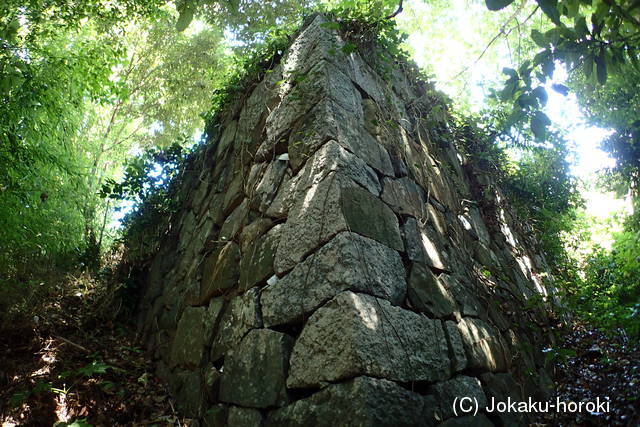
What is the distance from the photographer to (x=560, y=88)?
1.85 m

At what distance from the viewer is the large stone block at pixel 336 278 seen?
1.78m

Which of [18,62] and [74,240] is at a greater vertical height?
[18,62]

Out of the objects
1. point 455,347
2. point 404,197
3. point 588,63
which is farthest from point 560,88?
point 455,347

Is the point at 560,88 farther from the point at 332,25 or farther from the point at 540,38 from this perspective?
the point at 332,25

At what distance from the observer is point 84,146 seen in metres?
6.07

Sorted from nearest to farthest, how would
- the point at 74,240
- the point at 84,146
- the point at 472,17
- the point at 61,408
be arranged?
the point at 61,408 < the point at 74,240 < the point at 84,146 < the point at 472,17

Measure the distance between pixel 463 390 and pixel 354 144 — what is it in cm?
153

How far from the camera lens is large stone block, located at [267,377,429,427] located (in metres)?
1.41

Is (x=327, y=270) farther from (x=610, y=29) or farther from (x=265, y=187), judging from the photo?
(x=610, y=29)

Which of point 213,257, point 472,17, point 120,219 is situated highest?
point 472,17

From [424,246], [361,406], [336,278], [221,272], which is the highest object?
[424,246]

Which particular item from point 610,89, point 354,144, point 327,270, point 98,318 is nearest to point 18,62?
point 98,318

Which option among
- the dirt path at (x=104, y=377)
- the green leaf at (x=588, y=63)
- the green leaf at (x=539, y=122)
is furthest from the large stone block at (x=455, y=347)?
the green leaf at (x=588, y=63)

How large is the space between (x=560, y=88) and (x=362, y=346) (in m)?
1.55
